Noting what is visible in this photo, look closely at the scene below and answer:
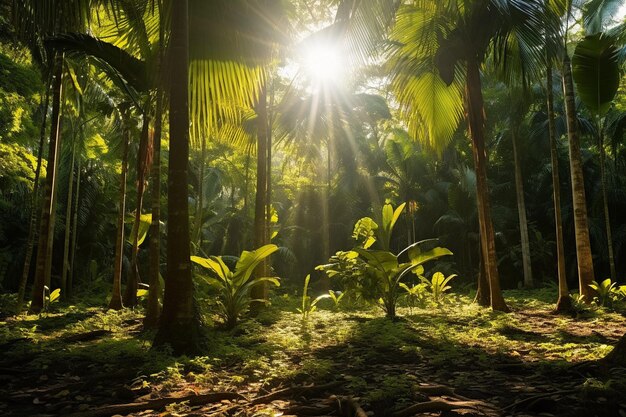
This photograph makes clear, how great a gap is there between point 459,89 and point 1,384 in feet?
30.2

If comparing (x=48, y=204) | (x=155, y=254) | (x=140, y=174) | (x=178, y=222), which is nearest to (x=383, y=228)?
(x=155, y=254)

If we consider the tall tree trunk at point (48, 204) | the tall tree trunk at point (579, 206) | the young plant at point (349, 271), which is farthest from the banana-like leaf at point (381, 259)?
the tall tree trunk at point (48, 204)

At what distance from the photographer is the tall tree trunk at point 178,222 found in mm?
4574

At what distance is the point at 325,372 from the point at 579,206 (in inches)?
Result: 264

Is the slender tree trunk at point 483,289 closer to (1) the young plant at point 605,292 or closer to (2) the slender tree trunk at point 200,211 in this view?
(1) the young plant at point 605,292

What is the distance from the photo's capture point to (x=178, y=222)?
184 inches

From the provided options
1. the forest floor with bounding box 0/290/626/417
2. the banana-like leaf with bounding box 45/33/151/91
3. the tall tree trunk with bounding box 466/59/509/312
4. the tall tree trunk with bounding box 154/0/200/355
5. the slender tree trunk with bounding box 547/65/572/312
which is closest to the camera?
the forest floor with bounding box 0/290/626/417

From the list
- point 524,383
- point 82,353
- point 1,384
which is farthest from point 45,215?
point 524,383

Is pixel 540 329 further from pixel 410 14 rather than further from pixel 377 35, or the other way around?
pixel 410 14

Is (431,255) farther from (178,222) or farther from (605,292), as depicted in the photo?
(178,222)

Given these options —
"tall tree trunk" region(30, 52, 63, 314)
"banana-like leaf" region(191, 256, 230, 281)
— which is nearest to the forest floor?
"banana-like leaf" region(191, 256, 230, 281)

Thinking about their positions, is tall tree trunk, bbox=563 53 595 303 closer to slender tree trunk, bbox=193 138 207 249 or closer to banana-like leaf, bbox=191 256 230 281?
banana-like leaf, bbox=191 256 230 281

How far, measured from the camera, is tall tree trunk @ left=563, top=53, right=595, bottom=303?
27.4 ft

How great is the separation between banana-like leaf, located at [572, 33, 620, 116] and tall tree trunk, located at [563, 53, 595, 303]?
80cm
